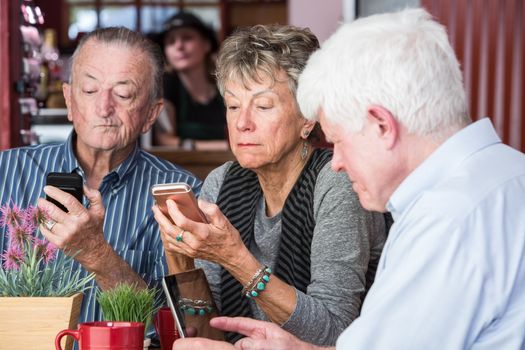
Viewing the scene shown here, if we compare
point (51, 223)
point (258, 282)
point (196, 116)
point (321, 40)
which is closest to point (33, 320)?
point (51, 223)

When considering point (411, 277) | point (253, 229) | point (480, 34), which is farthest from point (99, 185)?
point (480, 34)

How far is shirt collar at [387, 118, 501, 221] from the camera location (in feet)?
4.26

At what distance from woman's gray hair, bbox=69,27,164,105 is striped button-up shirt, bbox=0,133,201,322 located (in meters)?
0.19

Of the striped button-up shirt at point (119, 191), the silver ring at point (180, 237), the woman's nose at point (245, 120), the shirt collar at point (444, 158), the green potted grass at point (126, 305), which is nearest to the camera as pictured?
the shirt collar at point (444, 158)

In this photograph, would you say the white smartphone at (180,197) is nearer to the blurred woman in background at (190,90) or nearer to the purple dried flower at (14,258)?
the purple dried flower at (14,258)

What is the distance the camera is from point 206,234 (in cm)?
176

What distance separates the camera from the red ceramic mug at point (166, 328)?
5.34 ft

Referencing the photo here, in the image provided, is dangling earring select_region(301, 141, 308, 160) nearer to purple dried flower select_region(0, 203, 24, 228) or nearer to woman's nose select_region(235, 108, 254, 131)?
woman's nose select_region(235, 108, 254, 131)

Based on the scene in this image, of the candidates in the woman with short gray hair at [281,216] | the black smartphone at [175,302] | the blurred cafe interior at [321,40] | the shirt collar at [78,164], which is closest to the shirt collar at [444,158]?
the black smartphone at [175,302]

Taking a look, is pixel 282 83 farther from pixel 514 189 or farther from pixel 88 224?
pixel 514 189

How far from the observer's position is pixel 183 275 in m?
1.62

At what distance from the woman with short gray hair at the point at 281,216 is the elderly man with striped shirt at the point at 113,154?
21cm

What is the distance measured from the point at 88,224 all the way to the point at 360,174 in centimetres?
67

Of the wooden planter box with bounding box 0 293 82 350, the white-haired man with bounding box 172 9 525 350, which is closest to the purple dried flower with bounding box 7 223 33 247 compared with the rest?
the wooden planter box with bounding box 0 293 82 350
